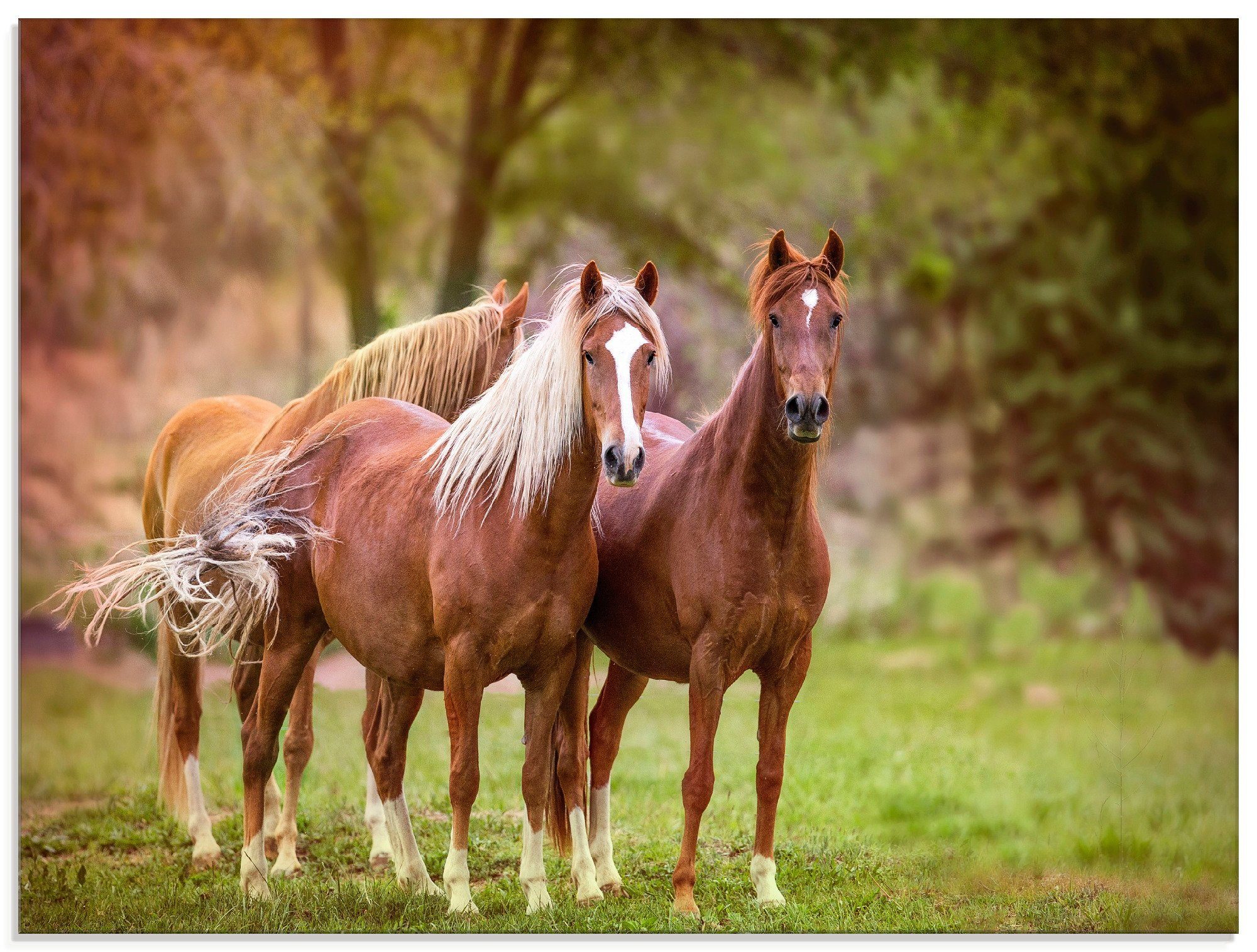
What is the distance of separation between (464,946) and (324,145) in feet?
19.2

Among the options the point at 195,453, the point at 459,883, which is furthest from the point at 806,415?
the point at 195,453

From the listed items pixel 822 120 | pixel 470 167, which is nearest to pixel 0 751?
pixel 470 167

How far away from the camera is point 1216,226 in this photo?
893 cm

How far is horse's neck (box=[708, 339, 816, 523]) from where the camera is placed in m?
3.64

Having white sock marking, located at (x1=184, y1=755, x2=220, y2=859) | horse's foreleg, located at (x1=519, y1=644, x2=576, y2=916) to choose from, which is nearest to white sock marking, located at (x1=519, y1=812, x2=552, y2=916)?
horse's foreleg, located at (x1=519, y1=644, x2=576, y2=916)

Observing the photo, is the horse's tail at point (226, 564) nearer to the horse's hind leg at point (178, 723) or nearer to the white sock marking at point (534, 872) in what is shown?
A: the horse's hind leg at point (178, 723)

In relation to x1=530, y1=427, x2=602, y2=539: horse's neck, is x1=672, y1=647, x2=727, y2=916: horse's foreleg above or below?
below

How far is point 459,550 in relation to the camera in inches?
142

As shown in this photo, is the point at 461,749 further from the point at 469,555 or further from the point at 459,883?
the point at 469,555

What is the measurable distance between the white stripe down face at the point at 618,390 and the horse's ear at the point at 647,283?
23cm

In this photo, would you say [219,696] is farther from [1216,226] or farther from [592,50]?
[1216,226]

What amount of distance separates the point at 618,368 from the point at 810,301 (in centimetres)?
59

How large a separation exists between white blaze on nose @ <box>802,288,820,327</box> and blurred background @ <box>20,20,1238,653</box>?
4103mm

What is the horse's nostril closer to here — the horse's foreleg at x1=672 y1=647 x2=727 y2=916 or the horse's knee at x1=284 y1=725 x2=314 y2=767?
the horse's foreleg at x1=672 y1=647 x2=727 y2=916
